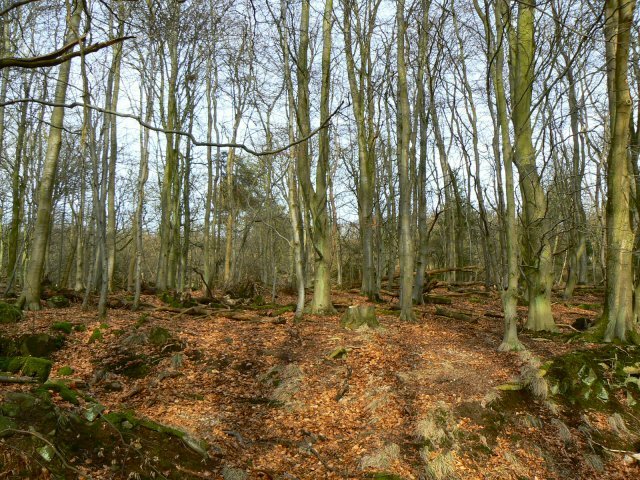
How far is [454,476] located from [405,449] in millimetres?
620

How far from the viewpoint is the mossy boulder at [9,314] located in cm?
802

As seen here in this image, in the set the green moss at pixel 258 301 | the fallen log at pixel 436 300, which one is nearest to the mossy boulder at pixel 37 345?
the green moss at pixel 258 301

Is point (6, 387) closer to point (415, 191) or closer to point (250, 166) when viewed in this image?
point (415, 191)

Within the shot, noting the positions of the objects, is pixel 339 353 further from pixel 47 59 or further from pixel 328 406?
pixel 47 59

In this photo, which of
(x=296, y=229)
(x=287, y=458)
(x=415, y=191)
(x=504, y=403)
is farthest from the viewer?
(x=415, y=191)

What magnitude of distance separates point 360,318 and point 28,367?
5.90 meters

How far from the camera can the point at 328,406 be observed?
19.8 feet

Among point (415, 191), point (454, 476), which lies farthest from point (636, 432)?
point (415, 191)

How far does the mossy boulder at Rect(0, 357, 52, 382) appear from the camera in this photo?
551 centimetres

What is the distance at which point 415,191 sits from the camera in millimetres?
15555

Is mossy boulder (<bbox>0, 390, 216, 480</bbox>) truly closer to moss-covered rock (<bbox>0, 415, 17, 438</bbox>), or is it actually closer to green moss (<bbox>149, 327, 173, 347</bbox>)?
moss-covered rock (<bbox>0, 415, 17, 438</bbox>)

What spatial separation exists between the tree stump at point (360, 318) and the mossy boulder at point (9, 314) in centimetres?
638

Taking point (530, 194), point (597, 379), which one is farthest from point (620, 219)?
point (597, 379)

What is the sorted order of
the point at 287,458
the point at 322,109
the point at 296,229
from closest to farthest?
the point at 287,458
the point at 296,229
the point at 322,109
